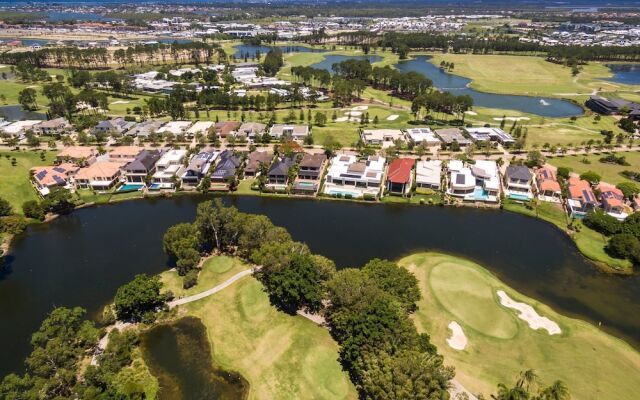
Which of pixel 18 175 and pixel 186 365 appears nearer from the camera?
pixel 186 365

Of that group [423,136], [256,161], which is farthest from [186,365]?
[423,136]

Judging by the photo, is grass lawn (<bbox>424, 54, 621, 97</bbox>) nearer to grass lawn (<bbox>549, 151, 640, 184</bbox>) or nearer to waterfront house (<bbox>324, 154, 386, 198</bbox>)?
grass lawn (<bbox>549, 151, 640, 184</bbox>)

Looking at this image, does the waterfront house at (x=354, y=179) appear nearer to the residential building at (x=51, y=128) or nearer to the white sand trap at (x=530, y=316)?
the white sand trap at (x=530, y=316)

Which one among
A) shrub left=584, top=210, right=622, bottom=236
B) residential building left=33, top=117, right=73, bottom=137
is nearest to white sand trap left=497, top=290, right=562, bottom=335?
shrub left=584, top=210, right=622, bottom=236

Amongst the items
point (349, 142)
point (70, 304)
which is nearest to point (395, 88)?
point (349, 142)

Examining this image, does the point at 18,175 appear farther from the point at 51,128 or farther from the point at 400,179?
the point at 400,179

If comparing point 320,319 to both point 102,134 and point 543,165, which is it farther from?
point 102,134
